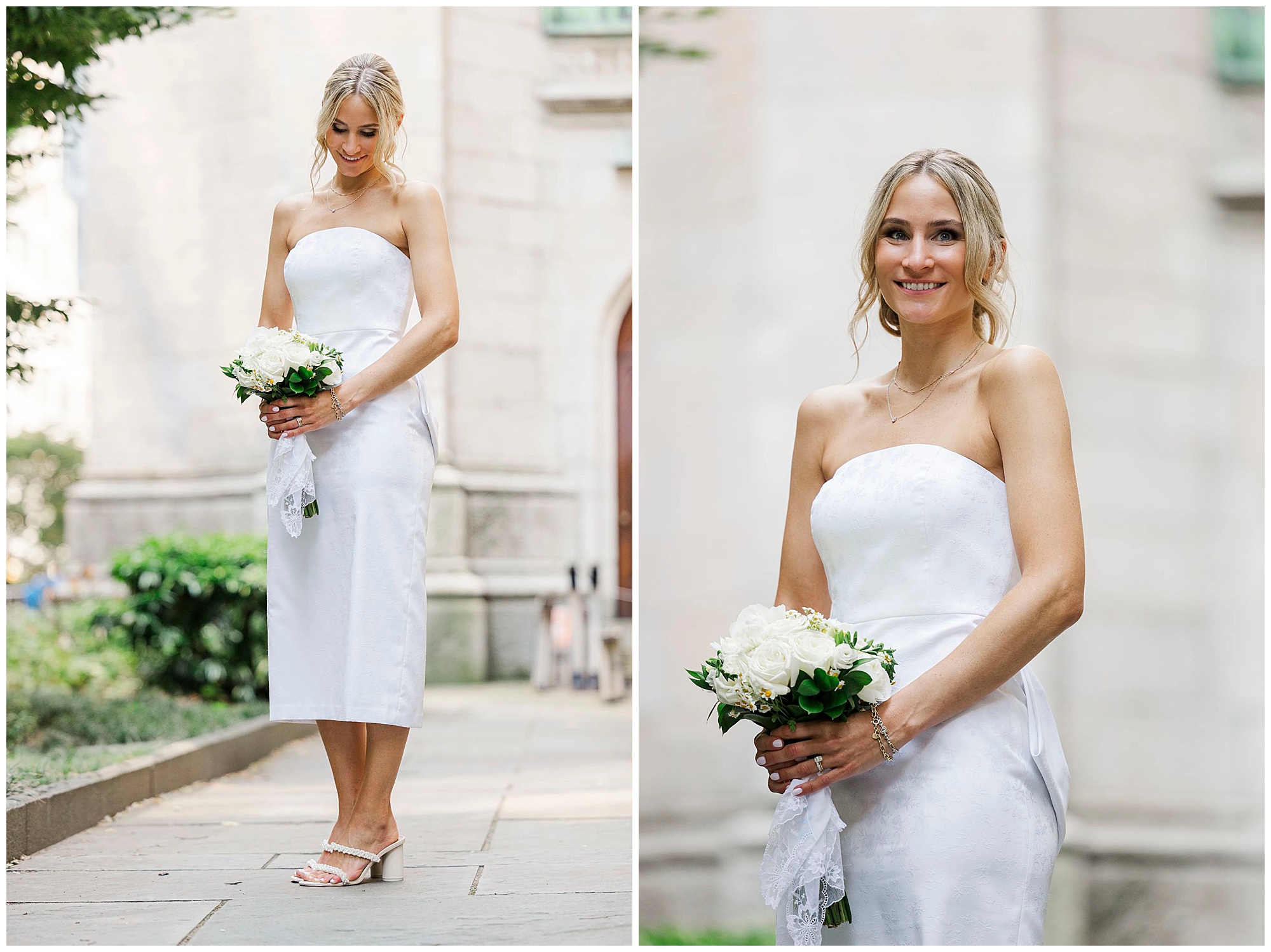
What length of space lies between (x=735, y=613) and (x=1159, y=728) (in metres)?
1.86

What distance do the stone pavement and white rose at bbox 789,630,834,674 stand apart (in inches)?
37.8

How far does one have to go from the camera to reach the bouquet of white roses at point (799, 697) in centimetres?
175

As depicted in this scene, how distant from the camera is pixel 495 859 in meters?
3.23

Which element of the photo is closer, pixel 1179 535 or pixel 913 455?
pixel 913 455

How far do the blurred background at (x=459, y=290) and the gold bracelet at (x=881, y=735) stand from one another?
23.5 feet

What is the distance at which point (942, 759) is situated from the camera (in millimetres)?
1871

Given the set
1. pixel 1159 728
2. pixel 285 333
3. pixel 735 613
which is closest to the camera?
pixel 285 333

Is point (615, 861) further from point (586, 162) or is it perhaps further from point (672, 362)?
point (586, 162)

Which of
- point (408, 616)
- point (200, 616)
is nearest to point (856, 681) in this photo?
point (408, 616)

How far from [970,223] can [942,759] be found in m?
0.81

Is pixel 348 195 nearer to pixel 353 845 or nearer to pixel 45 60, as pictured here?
pixel 353 845

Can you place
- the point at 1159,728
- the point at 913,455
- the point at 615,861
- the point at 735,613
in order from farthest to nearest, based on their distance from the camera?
1. the point at 1159,728
2. the point at 735,613
3. the point at 615,861
4. the point at 913,455

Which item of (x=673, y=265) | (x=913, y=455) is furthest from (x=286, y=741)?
(x=913, y=455)

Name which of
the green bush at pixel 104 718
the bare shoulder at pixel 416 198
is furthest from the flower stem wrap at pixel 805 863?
the green bush at pixel 104 718
